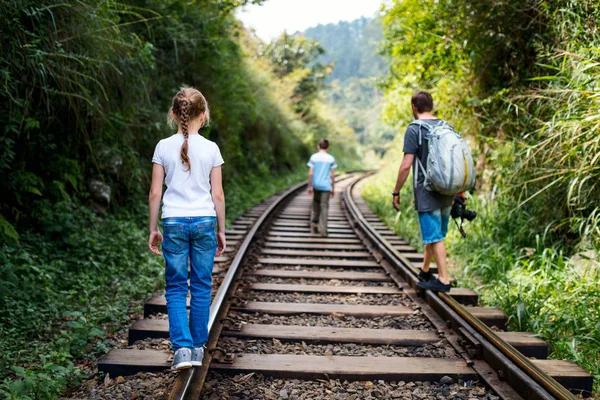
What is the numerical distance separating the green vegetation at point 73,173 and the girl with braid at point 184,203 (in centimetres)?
77

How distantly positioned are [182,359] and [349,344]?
129 centimetres

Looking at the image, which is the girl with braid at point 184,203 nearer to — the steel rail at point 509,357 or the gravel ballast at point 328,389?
the gravel ballast at point 328,389

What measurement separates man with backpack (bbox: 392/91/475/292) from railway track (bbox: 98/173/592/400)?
44 centimetres

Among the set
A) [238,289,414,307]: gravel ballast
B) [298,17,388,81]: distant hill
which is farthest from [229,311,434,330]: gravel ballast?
[298,17,388,81]: distant hill

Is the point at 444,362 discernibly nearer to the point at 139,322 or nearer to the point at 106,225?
the point at 139,322

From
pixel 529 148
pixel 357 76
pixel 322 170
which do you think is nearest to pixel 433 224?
pixel 529 148

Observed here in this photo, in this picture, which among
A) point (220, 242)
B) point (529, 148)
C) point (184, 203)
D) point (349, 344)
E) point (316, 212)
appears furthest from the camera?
point (316, 212)

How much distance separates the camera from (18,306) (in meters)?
3.79

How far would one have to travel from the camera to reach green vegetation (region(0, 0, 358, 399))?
3633 millimetres

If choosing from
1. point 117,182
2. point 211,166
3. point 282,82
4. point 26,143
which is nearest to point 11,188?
point 26,143

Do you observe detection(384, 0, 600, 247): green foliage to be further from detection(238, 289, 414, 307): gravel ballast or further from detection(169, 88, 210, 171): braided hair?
detection(169, 88, 210, 171): braided hair

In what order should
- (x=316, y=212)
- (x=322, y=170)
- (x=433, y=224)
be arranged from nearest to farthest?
(x=433, y=224)
(x=322, y=170)
(x=316, y=212)

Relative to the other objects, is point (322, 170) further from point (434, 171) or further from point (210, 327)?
point (210, 327)

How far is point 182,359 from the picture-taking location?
262 centimetres
